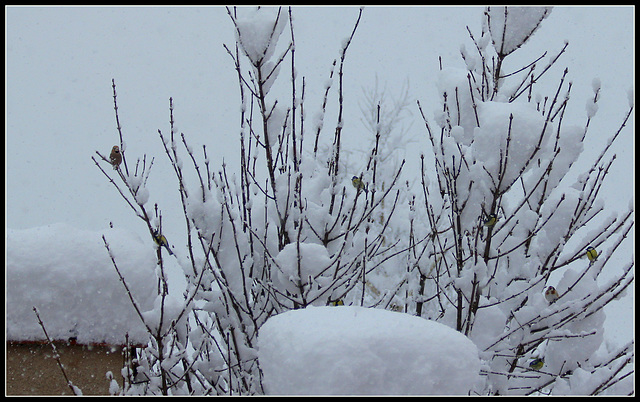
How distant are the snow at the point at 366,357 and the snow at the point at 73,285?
154 centimetres

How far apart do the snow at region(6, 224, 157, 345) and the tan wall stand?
3.0 inches

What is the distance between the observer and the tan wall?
10.4 feet

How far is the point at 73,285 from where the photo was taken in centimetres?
312

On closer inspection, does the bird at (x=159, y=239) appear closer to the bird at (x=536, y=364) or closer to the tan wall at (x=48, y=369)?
the tan wall at (x=48, y=369)

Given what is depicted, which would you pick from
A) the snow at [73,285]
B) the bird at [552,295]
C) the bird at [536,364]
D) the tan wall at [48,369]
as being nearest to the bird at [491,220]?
the bird at [552,295]

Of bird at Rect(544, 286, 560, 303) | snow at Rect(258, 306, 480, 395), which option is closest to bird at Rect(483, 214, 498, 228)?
bird at Rect(544, 286, 560, 303)

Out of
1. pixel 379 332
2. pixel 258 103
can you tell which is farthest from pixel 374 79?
pixel 379 332

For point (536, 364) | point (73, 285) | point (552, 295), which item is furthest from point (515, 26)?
point (73, 285)

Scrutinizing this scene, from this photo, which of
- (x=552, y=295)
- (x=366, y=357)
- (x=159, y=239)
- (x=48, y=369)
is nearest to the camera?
(x=366, y=357)

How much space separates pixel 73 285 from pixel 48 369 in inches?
19.7

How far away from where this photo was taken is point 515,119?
2730 millimetres

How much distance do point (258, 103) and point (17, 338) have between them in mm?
1814

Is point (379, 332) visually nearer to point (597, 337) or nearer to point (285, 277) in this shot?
point (285, 277)

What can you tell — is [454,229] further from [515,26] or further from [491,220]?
[515,26]
